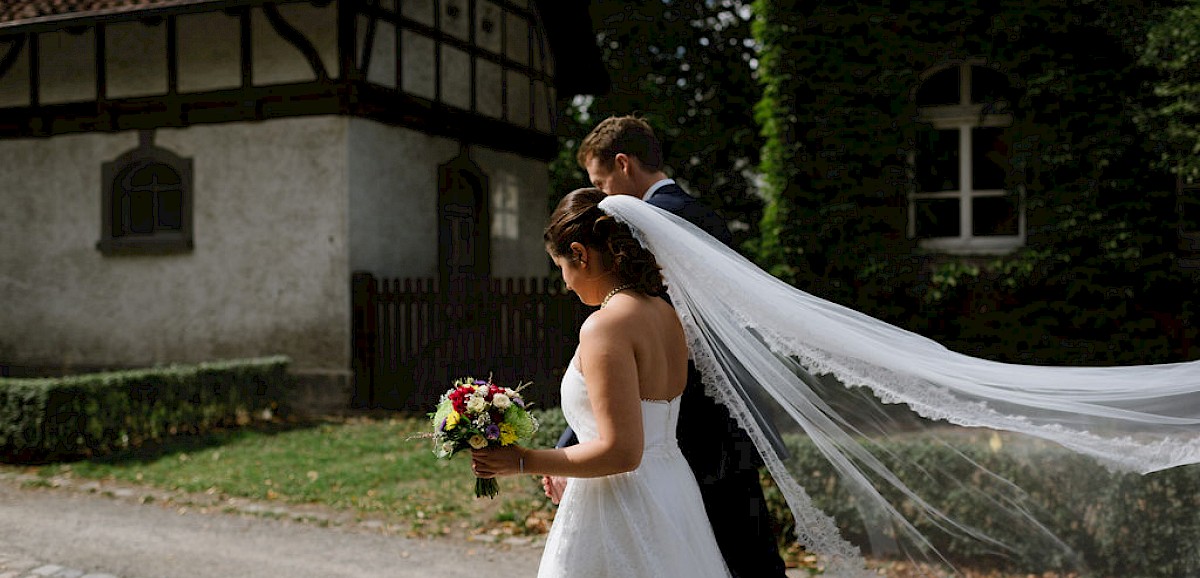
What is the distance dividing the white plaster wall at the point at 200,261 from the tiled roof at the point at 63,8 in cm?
165

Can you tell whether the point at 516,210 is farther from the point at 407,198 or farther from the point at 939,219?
the point at 939,219

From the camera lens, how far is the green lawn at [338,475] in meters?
7.13

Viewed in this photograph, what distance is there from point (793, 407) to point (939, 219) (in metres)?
8.21

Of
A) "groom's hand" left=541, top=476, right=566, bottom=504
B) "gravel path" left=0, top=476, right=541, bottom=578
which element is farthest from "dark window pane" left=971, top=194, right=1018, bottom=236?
"groom's hand" left=541, top=476, right=566, bottom=504

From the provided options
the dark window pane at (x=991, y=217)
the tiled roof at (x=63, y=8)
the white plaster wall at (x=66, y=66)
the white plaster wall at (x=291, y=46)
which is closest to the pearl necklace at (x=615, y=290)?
the dark window pane at (x=991, y=217)

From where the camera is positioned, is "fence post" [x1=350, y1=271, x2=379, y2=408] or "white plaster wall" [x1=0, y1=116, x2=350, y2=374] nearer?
"fence post" [x1=350, y1=271, x2=379, y2=408]

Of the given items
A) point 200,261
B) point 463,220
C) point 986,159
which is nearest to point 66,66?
point 200,261

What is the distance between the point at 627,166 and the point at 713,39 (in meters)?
19.2

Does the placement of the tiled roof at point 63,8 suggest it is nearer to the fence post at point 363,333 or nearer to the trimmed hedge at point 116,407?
the fence post at point 363,333

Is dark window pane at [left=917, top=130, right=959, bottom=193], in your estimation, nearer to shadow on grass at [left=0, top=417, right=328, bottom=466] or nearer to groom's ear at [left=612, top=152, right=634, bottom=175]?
shadow on grass at [left=0, top=417, right=328, bottom=466]

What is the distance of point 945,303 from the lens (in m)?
10.7

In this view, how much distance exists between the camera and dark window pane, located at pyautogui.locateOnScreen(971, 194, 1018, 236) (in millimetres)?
10891

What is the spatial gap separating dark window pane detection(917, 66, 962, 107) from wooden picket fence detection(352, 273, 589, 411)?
4.49m

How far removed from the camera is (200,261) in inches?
546
